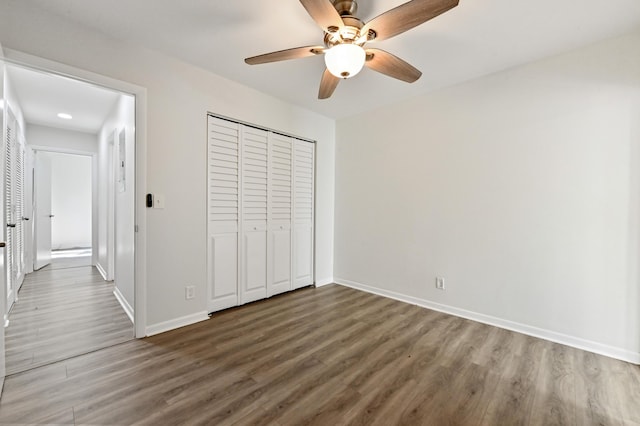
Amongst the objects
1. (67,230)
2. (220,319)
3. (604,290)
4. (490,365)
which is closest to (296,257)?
(220,319)

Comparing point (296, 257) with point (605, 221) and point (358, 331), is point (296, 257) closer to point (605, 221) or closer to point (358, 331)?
point (358, 331)

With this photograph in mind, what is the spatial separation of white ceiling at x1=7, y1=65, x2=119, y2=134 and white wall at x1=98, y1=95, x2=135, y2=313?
0.47ft

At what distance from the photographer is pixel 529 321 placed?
2543 mm

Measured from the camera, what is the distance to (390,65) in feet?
6.56

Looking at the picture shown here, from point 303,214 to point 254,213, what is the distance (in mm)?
787

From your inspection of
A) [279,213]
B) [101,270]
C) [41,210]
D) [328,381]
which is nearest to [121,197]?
[279,213]

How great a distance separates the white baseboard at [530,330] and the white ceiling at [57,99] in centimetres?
368

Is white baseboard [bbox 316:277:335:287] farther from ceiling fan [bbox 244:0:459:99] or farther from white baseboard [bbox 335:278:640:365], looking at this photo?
ceiling fan [bbox 244:0:459:99]

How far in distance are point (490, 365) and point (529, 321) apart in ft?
2.74

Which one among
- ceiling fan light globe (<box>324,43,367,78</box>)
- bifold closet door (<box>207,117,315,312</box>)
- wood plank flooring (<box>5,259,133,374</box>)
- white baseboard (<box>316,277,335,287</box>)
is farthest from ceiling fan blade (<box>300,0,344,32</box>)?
white baseboard (<box>316,277,335,287</box>)

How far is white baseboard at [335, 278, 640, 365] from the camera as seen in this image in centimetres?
215

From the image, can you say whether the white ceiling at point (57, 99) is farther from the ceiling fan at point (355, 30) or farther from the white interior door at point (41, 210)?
the ceiling fan at point (355, 30)

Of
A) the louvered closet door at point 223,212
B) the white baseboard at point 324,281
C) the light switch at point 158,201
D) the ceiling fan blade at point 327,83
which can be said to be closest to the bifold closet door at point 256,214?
A: the louvered closet door at point 223,212

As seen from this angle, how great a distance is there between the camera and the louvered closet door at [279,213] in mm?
3475
